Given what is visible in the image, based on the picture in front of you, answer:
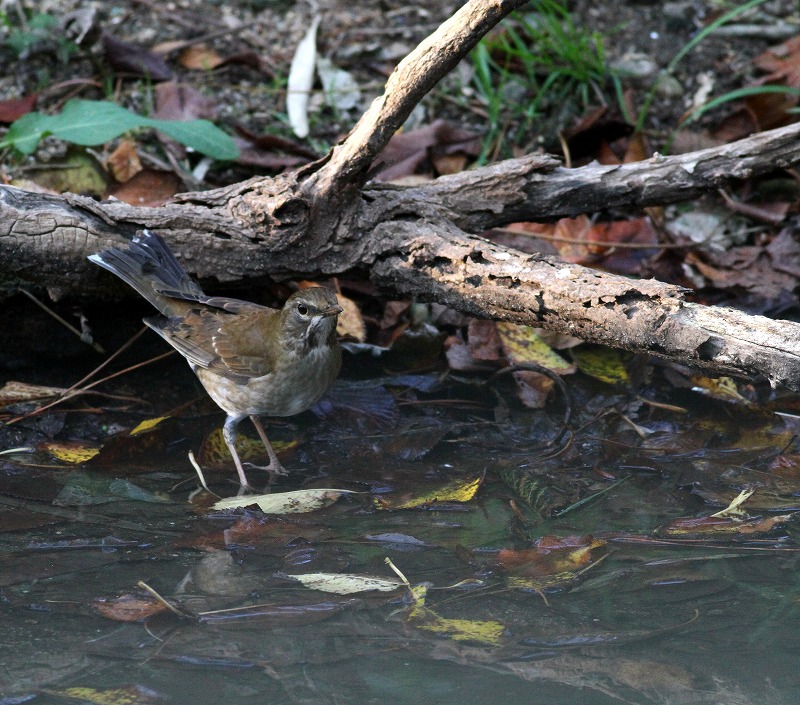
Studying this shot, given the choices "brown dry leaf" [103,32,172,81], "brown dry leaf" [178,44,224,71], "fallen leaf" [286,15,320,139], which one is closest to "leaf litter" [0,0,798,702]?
"fallen leaf" [286,15,320,139]

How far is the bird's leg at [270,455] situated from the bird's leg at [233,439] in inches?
4.5

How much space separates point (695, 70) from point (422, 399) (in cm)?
418

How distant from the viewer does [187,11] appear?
8109 millimetres

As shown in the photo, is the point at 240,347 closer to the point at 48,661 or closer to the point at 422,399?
the point at 422,399

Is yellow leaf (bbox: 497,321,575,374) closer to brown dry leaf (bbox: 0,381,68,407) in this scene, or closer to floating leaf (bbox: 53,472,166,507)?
floating leaf (bbox: 53,472,166,507)

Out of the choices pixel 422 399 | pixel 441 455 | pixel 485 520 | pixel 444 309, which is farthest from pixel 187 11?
pixel 485 520

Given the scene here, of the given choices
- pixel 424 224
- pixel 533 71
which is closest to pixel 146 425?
pixel 424 224

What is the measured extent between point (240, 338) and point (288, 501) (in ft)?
3.95

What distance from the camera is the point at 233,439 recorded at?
5.09 metres

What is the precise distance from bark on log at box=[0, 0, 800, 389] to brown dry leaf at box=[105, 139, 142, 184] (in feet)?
4.72

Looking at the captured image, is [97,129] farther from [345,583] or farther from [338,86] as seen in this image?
[345,583]

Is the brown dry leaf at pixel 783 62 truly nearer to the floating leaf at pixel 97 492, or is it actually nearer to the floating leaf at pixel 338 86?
the floating leaf at pixel 338 86

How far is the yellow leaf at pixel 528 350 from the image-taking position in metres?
5.54

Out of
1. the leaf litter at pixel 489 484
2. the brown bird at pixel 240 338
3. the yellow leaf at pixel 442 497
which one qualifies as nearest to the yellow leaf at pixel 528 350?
the leaf litter at pixel 489 484
